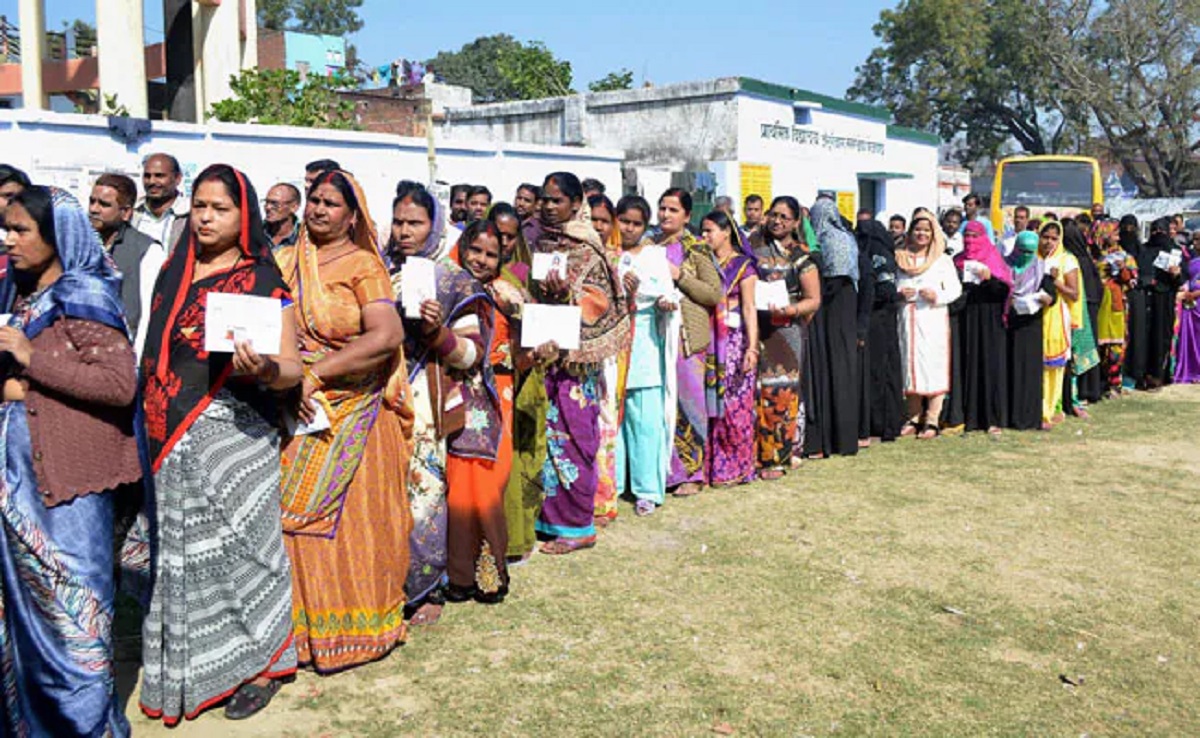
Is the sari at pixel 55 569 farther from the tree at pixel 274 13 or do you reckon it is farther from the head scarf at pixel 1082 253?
the tree at pixel 274 13

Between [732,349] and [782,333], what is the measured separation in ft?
1.97

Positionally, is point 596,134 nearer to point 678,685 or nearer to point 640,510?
point 640,510

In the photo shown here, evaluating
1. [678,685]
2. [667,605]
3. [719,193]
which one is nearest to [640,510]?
[667,605]

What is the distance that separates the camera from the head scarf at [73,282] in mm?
3117

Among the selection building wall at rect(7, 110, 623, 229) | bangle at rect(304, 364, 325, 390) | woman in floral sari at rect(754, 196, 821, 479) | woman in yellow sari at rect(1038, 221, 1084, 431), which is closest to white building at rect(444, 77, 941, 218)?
building wall at rect(7, 110, 623, 229)

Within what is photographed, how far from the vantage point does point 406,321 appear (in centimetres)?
437

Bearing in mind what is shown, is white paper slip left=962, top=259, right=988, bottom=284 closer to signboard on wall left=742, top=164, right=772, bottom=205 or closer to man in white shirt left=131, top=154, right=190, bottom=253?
man in white shirt left=131, top=154, right=190, bottom=253

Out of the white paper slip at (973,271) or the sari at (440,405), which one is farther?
the white paper slip at (973,271)

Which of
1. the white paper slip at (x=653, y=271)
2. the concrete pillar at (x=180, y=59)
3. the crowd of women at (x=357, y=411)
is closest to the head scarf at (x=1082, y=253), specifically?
the crowd of women at (x=357, y=411)

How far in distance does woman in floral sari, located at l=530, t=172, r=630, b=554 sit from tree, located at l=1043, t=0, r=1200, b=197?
105 feet

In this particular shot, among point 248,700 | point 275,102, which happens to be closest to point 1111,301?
point 275,102

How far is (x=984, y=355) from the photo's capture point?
9047 millimetres

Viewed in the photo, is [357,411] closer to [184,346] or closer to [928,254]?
[184,346]

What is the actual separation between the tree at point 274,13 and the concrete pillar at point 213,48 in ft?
139
